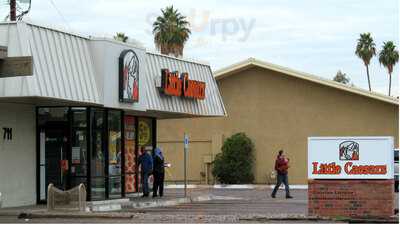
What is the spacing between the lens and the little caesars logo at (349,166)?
18219 mm

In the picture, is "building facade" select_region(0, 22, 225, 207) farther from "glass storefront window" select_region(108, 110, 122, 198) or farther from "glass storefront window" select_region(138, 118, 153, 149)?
"glass storefront window" select_region(138, 118, 153, 149)

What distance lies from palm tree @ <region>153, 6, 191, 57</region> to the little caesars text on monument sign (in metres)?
37.8

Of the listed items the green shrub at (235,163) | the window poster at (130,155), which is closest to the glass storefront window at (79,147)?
the window poster at (130,155)

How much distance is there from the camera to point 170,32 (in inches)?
2293

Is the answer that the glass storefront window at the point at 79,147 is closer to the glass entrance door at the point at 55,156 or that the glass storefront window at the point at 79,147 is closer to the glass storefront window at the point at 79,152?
the glass storefront window at the point at 79,152

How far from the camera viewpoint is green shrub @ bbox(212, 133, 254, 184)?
129ft

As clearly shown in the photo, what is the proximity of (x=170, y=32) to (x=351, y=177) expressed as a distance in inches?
1611

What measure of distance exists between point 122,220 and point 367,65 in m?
66.1

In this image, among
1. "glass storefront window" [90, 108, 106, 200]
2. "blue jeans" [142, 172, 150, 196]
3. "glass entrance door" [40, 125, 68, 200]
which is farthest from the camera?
"blue jeans" [142, 172, 150, 196]

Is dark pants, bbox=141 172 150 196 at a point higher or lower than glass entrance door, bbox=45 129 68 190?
lower

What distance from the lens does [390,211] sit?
18.1 m

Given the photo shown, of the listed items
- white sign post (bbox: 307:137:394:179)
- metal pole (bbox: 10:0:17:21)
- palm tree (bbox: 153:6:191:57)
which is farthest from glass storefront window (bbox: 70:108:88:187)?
palm tree (bbox: 153:6:191:57)

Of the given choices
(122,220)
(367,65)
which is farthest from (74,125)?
(367,65)

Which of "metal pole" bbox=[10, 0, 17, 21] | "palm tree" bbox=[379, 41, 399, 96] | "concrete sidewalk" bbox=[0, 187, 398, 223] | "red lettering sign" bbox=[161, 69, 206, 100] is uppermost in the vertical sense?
"palm tree" bbox=[379, 41, 399, 96]
